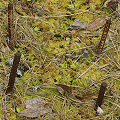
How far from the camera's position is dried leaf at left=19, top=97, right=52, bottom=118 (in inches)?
72.9

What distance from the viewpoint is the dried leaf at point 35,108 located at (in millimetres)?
1853

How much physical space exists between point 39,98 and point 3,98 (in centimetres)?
36

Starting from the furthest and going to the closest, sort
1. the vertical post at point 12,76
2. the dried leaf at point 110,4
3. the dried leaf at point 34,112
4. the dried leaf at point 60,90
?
the dried leaf at point 110,4
the dried leaf at point 60,90
the dried leaf at point 34,112
the vertical post at point 12,76

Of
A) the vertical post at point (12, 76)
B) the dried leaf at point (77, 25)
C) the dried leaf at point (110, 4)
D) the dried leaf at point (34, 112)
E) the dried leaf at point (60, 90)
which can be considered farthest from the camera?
the dried leaf at point (110, 4)

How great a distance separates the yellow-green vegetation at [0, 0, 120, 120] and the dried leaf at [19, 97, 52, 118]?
4cm

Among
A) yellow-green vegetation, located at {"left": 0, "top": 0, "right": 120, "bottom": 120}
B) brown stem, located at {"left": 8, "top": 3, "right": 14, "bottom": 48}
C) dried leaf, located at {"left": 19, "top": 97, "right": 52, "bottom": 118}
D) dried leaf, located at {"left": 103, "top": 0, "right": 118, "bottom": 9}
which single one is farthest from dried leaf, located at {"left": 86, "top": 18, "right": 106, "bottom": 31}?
dried leaf, located at {"left": 19, "top": 97, "right": 52, "bottom": 118}

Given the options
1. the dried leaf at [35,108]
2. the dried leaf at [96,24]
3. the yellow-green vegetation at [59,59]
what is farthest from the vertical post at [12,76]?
the dried leaf at [96,24]

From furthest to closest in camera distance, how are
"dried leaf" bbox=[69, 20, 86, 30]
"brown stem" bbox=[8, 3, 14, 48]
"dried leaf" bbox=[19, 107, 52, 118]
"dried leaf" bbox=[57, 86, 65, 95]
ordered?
"dried leaf" bbox=[69, 20, 86, 30] < "brown stem" bbox=[8, 3, 14, 48] < "dried leaf" bbox=[57, 86, 65, 95] < "dried leaf" bbox=[19, 107, 52, 118]

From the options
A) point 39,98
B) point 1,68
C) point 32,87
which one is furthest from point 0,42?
point 39,98

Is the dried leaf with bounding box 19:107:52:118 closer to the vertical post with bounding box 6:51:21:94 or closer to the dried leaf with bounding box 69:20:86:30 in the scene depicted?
the vertical post with bounding box 6:51:21:94

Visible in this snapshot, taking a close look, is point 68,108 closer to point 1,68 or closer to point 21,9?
point 1,68

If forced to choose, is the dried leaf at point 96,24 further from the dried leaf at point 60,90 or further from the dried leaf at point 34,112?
the dried leaf at point 34,112

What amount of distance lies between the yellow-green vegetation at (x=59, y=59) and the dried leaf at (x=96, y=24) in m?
0.06

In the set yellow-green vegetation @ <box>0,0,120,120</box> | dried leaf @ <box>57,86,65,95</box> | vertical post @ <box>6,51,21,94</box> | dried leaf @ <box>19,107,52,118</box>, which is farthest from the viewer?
dried leaf @ <box>57,86,65,95</box>
